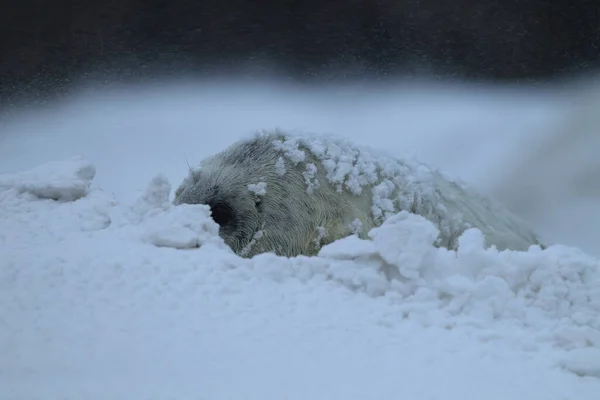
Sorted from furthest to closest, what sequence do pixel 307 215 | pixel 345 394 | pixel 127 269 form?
pixel 307 215 < pixel 127 269 < pixel 345 394

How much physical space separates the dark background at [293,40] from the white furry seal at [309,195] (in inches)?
45.1

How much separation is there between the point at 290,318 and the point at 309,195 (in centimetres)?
208

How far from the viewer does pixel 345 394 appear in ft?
4.62

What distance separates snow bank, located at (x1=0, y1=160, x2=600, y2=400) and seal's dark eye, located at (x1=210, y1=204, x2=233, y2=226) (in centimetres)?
134

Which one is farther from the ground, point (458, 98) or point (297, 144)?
point (458, 98)

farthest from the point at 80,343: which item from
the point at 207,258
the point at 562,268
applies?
the point at 562,268

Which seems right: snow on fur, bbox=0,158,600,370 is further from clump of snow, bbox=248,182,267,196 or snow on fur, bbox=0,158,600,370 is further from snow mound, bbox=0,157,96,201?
clump of snow, bbox=248,182,267,196

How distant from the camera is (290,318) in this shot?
176 cm

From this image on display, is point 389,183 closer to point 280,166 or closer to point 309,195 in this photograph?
point 309,195

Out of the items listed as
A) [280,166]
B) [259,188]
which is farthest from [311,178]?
[259,188]

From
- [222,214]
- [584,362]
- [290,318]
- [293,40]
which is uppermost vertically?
[293,40]

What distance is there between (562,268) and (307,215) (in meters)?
1.86

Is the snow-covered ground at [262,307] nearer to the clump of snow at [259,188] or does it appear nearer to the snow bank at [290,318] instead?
the snow bank at [290,318]

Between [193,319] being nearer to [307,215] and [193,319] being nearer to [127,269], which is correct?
[127,269]
